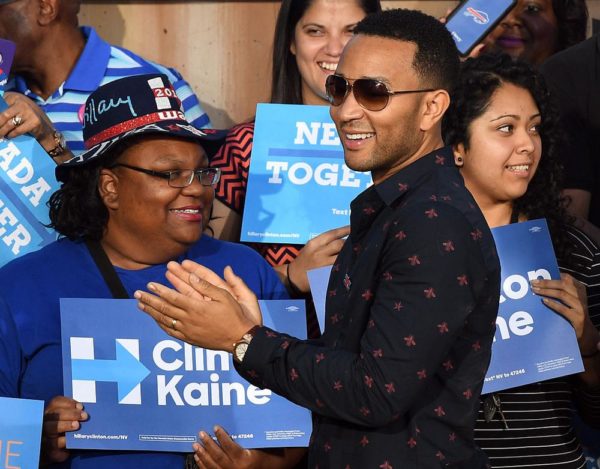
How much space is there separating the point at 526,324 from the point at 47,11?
7.55ft

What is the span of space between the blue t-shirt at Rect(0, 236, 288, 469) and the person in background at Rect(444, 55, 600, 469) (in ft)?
3.19

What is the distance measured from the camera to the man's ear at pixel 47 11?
4488mm

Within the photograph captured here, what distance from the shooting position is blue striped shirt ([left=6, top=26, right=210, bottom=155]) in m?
4.42

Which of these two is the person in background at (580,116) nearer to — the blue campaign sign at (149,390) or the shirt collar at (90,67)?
the blue campaign sign at (149,390)

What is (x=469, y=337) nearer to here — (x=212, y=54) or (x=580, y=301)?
(x=580, y=301)

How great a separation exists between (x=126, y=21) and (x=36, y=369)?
8.35ft

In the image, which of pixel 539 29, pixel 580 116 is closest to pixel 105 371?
pixel 580 116

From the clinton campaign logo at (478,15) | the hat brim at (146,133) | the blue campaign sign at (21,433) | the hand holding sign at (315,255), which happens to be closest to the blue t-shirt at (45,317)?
the blue campaign sign at (21,433)

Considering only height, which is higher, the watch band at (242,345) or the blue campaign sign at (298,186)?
the blue campaign sign at (298,186)

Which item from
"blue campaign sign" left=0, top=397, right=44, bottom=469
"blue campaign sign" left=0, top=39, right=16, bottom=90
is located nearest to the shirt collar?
"blue campaign sign" left=0, top=39, right=16, bottom=90

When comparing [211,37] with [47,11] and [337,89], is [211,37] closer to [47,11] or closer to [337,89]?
[47,11]

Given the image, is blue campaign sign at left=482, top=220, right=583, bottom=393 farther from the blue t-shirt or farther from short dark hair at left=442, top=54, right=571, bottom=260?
the blue t-shirt

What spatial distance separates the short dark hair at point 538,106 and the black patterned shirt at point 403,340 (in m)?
1.30

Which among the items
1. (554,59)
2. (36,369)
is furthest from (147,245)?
(554,59)
